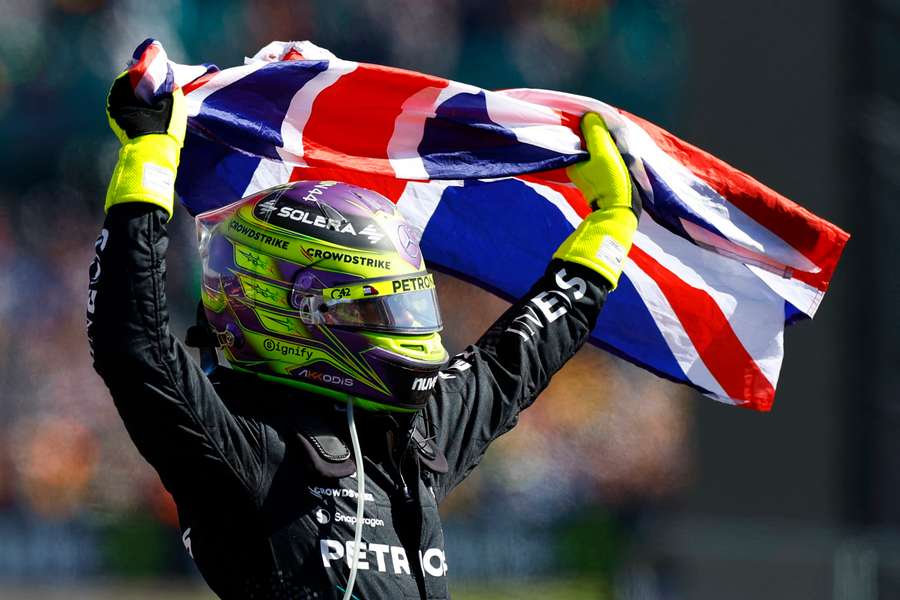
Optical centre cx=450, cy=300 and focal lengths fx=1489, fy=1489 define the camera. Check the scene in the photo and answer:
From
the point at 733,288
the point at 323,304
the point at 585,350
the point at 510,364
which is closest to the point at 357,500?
the point at 323,304

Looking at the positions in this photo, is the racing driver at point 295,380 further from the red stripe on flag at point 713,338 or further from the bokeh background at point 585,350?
the bokeh background at point 585,350

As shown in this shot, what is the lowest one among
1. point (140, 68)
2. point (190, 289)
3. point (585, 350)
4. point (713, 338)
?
point (585, 350)

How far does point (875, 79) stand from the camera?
1016 centimetres

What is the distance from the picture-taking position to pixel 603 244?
11.0ft

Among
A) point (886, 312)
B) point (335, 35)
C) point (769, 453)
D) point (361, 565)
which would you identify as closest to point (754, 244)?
point (361, 565)

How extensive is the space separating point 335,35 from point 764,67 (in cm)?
340

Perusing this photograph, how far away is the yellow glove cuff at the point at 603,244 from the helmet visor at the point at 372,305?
0.55 meters

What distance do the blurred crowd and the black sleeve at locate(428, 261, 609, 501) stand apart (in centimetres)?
795

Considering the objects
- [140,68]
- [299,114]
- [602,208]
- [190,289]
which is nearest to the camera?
[140,68]

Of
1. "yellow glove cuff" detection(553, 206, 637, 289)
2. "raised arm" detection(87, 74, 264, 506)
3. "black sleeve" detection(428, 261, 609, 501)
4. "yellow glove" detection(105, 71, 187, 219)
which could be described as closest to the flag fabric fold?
"yellow glove cuff" detection(553, 206, 637, 289)

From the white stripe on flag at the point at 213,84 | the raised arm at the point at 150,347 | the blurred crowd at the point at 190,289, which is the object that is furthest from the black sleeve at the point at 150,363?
the blurred crowd at the point at 190,289

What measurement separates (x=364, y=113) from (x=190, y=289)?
788 centimetres

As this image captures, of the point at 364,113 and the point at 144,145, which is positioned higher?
the point at 364,113

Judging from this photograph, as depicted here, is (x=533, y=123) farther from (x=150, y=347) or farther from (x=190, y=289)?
(x=190, y=289)
